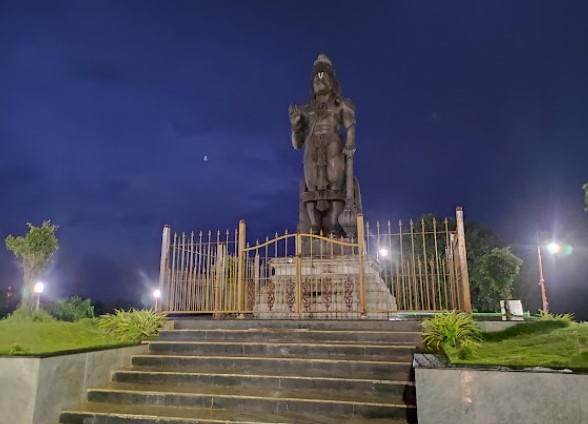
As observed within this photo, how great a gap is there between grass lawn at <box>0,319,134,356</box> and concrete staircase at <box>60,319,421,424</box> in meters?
0.69

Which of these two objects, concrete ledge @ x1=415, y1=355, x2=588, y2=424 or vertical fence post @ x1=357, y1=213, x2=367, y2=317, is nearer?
concrete ledge @ x1=415, y1=355, x2=588, y2=424

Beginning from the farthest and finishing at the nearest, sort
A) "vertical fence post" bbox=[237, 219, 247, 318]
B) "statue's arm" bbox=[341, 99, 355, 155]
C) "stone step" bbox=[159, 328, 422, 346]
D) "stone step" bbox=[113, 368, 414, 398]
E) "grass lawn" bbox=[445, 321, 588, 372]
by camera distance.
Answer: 1. "statue's arm" bbox=[341, 99, 355, 155]
2. "vertical fence post" bbox=[237, 219, 247, 318]
3. "stone step" bbox=[159, 328, 422, 346]
4. "stone step" bbox=[113, 368, 414, 398]
5. "grass lawn" bbox=[445, 321, 588, 372]

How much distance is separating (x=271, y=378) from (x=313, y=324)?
1.68 metres

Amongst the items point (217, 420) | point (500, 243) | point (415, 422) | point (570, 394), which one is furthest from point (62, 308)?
point (500, 243)

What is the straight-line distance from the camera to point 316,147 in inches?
434

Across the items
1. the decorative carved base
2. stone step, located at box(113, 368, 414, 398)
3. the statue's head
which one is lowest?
stone step, located at box(113, 368, 414, 398)

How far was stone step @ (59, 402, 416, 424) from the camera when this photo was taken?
4488mm

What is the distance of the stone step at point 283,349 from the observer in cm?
582

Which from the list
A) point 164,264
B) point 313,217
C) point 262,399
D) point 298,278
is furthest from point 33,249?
point 262,399

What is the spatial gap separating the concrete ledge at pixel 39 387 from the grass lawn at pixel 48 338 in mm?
144

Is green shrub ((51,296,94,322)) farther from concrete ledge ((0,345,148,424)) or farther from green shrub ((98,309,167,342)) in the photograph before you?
concrete ledge ((0,345,148,424))

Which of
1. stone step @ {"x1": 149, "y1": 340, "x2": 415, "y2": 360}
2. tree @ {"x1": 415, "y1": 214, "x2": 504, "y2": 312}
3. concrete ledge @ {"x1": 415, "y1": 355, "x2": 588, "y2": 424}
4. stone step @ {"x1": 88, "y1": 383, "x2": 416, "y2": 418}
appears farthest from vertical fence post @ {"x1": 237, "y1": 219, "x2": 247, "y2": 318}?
tree @ {"x1": 415, "y1": 214, "x2": 504, "y2": 312}

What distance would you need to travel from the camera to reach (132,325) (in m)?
7.11

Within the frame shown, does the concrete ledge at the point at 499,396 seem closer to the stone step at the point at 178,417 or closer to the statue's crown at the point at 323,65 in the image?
the stone step at the point at 178,417
